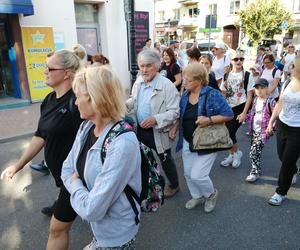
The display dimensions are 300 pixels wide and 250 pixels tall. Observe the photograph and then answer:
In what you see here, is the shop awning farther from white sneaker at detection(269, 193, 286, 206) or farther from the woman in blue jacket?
white sneaker at detection(269, 193, 286, 206)

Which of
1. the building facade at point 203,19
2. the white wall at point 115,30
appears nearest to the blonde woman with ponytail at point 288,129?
the white wall at point 115,30

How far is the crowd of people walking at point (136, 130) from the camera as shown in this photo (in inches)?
60.4

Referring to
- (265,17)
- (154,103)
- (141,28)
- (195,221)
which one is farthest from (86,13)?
(265,17)

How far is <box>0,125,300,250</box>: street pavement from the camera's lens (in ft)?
9.08

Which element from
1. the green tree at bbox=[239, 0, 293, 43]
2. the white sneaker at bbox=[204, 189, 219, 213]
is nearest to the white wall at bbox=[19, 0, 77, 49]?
the white sneaker at bbox=[204, 189, 219, 213]

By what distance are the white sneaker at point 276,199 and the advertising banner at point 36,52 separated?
25.3ft

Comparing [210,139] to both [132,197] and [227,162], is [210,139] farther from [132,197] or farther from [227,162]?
[227,162]

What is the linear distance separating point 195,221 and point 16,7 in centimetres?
701

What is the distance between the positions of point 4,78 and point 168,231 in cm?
879

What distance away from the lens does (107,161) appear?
1.47 metres

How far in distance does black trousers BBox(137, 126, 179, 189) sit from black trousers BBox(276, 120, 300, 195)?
4.09 feet

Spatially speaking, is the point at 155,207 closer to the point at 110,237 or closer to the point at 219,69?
the point at 110,237

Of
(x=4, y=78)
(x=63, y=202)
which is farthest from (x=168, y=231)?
(x=4, y=78)

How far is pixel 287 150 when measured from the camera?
317 cm
